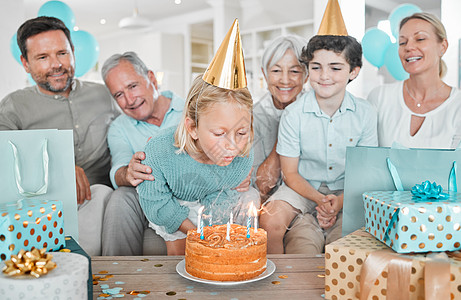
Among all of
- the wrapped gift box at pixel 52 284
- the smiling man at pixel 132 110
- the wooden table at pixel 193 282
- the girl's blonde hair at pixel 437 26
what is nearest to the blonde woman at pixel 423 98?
the girl's blonde hair at pixel 437 26

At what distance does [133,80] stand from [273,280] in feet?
4.17

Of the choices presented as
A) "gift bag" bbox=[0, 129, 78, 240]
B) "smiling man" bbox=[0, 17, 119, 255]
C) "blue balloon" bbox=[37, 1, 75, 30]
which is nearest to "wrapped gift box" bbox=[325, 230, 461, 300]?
"gift bag" bbox=[0, 129, 78, 240]

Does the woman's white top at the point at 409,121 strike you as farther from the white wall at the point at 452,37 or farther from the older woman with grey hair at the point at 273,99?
the older woman with grey hair at the point at 273,99

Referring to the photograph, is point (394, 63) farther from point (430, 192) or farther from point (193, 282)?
point (193, 282)

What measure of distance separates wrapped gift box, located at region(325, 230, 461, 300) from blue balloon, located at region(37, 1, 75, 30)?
1723 mm

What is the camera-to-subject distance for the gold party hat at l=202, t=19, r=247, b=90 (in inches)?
50.8

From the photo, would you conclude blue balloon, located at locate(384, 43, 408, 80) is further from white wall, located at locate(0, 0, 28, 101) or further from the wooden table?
white wall, located at locate(0, 0, 28, 101)

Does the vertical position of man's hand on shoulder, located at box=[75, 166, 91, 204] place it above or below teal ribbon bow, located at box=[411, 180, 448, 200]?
below

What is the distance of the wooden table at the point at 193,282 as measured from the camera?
1036 millimetres

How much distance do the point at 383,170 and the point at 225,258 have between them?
0.50 m

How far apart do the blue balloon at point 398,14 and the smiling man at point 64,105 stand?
1340 mm

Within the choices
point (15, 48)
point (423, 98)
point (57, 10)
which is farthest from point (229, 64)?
point (15, 48)

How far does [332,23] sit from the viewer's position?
1.74m

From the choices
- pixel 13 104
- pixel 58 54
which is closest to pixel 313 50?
pixel 58 54
